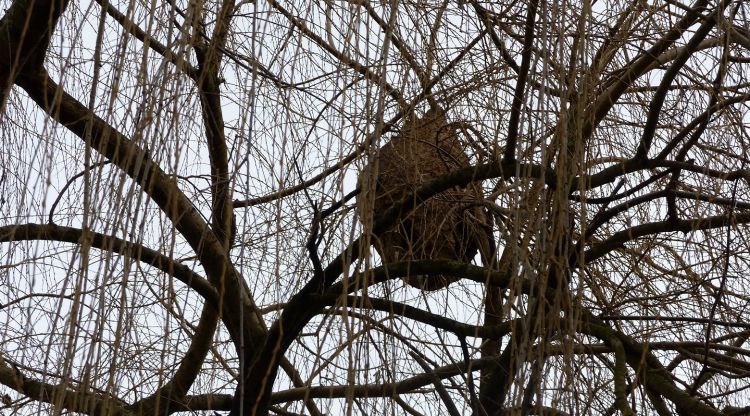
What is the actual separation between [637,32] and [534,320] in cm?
110

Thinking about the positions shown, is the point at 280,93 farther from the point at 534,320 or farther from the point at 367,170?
the point at 534,320

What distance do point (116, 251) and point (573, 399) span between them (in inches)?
39.2

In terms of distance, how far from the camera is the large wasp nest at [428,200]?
2809 mm

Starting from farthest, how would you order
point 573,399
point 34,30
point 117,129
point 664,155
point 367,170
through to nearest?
1. point 34,30
2. point 664,155
3. point 117,129
4. point 573,399
5. point 367,170

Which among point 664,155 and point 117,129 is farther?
point 664,155

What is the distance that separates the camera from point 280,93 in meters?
2.62

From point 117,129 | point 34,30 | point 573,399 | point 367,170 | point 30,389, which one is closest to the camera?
point 367,170

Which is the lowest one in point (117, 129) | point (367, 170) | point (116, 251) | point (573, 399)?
point (573, 399)

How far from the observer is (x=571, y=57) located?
2422 mm

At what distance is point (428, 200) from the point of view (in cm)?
299

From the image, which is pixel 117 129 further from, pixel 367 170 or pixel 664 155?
pixel 664 155

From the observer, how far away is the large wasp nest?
2809 mm

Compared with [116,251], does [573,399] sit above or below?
below

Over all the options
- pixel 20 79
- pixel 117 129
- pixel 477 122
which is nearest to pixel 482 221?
pixel 477 122
